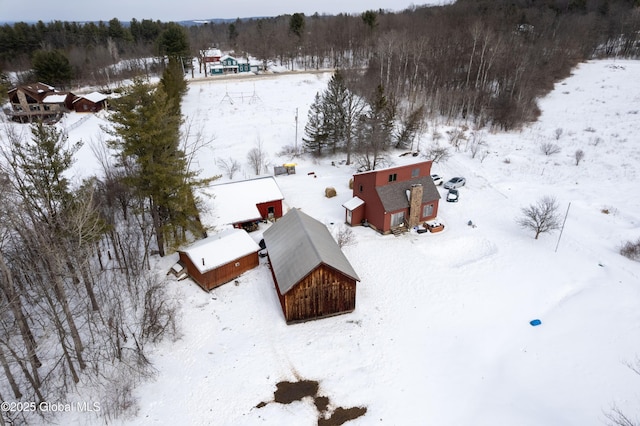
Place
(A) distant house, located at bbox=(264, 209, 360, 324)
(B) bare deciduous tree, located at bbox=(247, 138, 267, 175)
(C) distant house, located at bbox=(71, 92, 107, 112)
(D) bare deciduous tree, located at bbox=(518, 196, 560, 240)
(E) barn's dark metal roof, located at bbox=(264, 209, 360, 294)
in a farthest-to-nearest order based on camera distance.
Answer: (C) distant house, located at bbox=(71, 92, 107, 112), (B) bare deciduous tree, located at bbox=(247, 138, 267, 175), (D) bare deciduous tree, located at bbox=(518, 196, 560, 240), (E) barn's dark metal roof, located at bbox=(264, 209, 360, 294), (A) distant house, located at bbox=(264, 209, 360, 324)

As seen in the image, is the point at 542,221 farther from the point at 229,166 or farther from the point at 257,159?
the point at 229,166

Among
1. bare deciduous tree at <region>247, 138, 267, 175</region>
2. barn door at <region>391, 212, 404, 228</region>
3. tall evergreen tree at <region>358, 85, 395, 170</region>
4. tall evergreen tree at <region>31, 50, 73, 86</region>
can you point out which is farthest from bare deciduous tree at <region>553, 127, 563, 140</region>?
tall evergreen tree at <region>31, 50, 73, 86</region>

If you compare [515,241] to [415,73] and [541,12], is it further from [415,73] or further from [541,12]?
[541,12]

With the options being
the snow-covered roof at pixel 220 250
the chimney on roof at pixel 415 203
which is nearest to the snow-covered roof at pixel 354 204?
the chimney on roof at pixel 415 203

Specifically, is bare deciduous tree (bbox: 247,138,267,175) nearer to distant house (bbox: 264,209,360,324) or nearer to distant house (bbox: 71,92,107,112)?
distant house (bbox: 264,209,360,324)

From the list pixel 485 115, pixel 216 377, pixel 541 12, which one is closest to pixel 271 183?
pixel 216 377

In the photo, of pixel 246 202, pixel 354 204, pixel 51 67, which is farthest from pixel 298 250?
pixel 51 67
